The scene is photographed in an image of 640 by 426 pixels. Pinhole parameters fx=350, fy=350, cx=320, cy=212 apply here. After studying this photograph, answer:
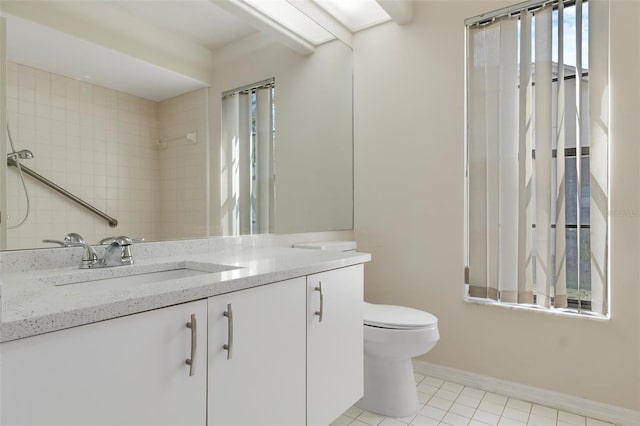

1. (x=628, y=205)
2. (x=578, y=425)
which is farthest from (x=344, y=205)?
(x=578, y=425)

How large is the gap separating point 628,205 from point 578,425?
1068mm

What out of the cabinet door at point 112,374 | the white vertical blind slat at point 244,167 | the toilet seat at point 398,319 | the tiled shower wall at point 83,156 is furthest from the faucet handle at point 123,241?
the toilet seat at point 398,319

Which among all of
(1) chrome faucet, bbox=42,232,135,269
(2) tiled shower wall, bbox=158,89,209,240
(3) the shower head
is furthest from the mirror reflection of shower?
(2) tiled shower wall, bbox=158,89,209,240

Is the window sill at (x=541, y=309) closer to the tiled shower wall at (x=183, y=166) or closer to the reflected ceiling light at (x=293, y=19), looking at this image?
the tiled shower wall at (x=183, y=166)

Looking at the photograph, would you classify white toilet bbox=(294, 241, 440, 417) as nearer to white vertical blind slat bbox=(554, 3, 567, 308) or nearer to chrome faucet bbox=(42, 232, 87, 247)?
white vertical blind slat bbox=(554, 3, 567, 308)

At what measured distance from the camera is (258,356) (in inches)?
41.1

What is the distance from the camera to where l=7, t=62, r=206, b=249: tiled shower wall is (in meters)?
1.09

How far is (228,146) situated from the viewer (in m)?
1.73

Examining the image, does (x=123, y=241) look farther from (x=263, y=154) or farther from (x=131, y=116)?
(x=263, y=154)

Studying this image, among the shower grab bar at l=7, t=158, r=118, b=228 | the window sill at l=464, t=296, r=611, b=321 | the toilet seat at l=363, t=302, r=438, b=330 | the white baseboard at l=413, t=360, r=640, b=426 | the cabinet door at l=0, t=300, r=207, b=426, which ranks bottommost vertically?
the white baseboard at l=413, t=360, r=640, b=426

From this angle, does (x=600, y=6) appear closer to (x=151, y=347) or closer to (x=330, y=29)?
(x=330, y=29)

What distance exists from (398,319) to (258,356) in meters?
0.89

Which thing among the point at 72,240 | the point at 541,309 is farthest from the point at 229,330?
the point at 541,309

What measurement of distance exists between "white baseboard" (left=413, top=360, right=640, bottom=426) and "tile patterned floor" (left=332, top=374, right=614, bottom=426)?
0.03 meters
